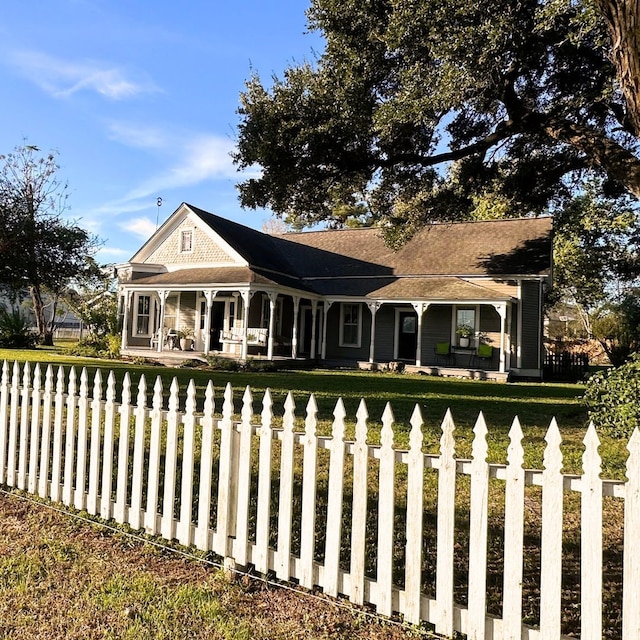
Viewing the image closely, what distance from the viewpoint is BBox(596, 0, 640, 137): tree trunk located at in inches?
174

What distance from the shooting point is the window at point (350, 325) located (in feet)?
78.2

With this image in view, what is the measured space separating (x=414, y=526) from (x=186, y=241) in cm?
2294

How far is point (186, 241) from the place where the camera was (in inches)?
954

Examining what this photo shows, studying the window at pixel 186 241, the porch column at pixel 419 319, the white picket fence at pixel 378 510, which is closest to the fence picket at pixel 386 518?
the white picket fence at pixel 378 510

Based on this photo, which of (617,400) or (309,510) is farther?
(617,400)

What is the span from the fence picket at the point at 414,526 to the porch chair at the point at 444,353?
18652mm

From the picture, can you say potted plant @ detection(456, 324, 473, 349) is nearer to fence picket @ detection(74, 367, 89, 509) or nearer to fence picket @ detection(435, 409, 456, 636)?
fence picket @ detection(74, 367, 89, 509)

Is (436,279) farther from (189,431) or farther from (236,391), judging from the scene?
(189,431)

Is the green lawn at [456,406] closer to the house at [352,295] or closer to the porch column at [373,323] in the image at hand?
the house at [352,295]

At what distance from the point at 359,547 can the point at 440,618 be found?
56 cm

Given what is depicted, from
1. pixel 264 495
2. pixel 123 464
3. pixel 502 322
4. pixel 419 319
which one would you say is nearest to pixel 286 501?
pixel 264 495

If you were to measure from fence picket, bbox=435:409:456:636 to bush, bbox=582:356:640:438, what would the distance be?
16.5 ft

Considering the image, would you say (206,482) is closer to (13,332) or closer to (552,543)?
(552,543)

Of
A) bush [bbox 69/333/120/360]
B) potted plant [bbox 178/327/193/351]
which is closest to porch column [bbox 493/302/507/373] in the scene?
potted plant [bbox 178/327/193/351]
